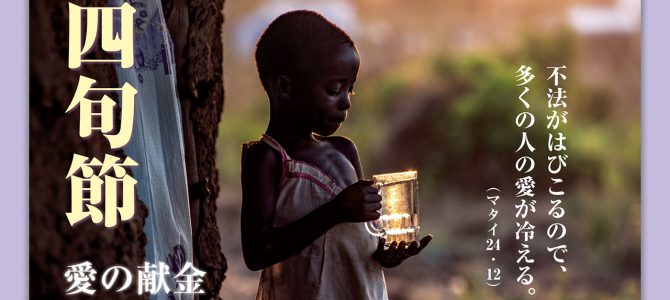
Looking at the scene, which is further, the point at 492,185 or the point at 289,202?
the point at 492,185

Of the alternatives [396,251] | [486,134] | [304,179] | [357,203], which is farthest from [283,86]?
[486,134]

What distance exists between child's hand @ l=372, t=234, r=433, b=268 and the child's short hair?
465mm

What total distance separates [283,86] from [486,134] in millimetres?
6150

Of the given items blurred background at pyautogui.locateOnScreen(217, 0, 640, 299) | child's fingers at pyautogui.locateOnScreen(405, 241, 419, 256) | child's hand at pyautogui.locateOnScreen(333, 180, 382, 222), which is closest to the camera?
child's hand at pyautogui.locateOnScreen(333, 180, 382, 222)

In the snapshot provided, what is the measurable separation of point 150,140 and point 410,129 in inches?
262

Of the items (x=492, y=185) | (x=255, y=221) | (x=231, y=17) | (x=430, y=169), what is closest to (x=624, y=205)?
(x=492, y=185)

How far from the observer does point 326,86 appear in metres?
2.34

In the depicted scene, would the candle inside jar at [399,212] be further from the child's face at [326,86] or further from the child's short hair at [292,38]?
the child's short hair at [292,38]

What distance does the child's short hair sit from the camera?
2355 mm

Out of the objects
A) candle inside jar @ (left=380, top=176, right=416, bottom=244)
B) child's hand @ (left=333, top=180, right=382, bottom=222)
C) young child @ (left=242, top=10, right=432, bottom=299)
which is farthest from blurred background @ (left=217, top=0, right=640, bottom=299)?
child's hand @ (left=333, top=180, right=382, bottom=222)

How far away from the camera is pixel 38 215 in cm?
212

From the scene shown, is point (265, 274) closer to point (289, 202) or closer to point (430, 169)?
point (289, 202)

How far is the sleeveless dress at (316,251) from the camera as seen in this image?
2.34 m

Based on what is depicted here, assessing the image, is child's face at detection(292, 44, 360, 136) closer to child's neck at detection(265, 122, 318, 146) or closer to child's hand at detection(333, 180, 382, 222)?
child's neck at detection(265, 122, 318, 146)
